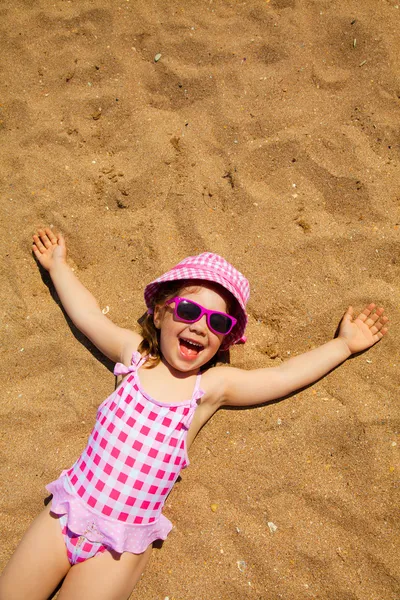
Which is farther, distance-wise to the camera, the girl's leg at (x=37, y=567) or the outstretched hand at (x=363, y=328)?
the outstretched hand at (x=363, y=328)

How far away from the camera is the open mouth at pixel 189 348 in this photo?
9.36ft

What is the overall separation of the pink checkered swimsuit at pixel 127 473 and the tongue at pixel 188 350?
10.6 inches

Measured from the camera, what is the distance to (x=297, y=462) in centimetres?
311

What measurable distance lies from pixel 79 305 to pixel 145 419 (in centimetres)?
96

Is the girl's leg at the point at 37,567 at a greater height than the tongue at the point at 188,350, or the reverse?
the tongue at the point at 188,350

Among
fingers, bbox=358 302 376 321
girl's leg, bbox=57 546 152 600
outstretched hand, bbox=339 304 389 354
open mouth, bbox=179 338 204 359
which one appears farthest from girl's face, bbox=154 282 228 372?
girl's leg, bbox=57 546 152 600

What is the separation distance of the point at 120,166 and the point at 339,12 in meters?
2.10

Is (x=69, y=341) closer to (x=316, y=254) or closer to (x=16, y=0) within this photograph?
(x=316, y=254)

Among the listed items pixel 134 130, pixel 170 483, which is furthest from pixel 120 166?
pixel 170 483

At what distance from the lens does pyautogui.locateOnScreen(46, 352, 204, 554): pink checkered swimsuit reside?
8.82ft

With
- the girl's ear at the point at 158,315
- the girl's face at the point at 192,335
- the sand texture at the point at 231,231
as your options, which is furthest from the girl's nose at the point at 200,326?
the sand texture at the point at 231,231

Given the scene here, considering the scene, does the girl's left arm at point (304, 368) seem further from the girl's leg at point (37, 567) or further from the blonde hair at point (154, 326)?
the girl's leg at point (37, 567)

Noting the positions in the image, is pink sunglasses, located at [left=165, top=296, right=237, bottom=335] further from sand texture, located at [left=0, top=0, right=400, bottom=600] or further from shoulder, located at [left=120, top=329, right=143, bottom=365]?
sand texture, located at [left=0, top=0, right=400, bottom=600]

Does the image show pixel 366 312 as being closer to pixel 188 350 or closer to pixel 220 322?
pixel 220 322
